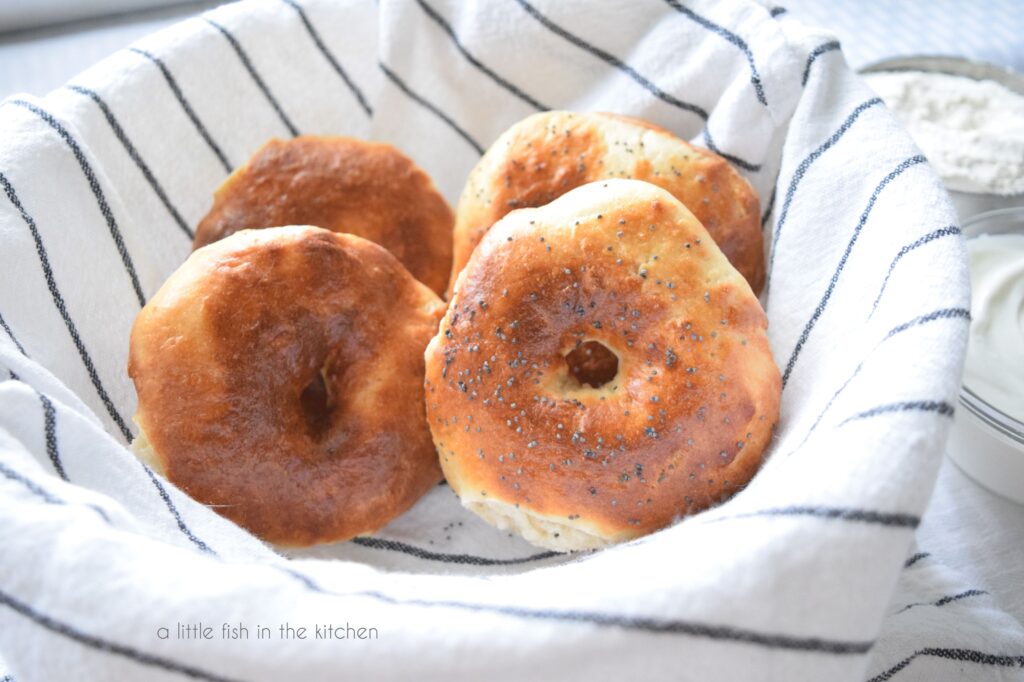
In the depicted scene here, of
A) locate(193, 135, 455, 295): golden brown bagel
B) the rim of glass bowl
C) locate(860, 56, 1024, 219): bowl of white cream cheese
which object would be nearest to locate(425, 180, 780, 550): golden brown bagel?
locate(193, 135, 455, 295): golden brown bagel

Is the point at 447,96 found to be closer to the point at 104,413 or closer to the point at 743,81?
the point at 743,81

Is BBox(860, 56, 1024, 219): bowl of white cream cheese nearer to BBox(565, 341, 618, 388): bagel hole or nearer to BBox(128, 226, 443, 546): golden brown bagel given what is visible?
BBox(565, 341, 618, 388): bagel hole

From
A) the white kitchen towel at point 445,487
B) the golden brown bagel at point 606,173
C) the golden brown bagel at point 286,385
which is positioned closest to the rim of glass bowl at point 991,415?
the white kitchen towel at point 445,487

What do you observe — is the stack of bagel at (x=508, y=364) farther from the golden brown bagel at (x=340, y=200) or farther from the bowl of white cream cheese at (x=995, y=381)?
the bowl of white cream cheese at (x=995, y=381)

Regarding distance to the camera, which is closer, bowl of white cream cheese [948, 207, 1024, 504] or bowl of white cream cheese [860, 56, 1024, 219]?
bowl of white cream cheese [948, 207, 1024, 504]

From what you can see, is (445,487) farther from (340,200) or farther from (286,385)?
(340,200)

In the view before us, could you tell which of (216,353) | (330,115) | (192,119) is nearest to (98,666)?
(216,353)

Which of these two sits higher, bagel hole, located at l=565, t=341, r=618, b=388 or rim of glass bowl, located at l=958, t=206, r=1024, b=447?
bagel hole, located at l=565, t=341, r=618, b=388
